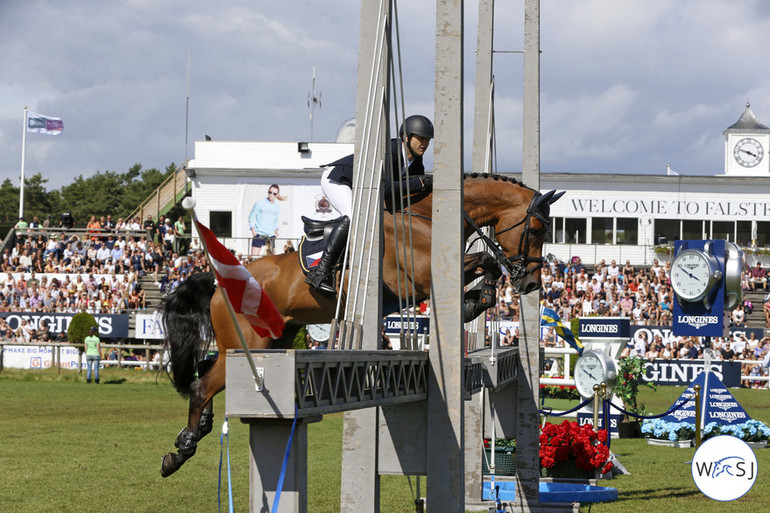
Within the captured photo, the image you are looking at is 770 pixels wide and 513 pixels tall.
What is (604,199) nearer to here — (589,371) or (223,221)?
(223,221)

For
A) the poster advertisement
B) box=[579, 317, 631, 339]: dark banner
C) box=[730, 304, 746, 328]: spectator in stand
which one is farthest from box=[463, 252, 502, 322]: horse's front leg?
the poster advertisement

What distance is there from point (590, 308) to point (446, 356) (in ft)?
88.4

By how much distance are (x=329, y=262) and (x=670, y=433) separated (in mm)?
9639

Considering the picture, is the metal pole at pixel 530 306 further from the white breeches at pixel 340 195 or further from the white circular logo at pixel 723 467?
the white breeches at pixel 340 195

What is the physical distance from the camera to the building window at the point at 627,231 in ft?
146

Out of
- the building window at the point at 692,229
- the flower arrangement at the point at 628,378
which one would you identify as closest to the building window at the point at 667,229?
the building window at the point at 692,229

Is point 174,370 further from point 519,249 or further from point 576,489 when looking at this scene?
point 576,489

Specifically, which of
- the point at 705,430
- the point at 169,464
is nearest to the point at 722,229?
the point at 705,430

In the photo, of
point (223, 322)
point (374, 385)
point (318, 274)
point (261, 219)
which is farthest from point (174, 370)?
point (261, 219)

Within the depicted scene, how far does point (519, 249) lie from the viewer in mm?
8812

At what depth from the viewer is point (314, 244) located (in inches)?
322

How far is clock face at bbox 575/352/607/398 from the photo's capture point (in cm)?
1594

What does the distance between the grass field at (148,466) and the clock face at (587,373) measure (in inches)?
40.7

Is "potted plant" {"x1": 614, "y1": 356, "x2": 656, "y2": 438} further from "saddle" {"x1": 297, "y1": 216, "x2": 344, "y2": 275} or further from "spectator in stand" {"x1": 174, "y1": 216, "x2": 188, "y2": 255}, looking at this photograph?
"spectator in stand" {"x1": 174, "y1": 216, "x2": 188, "y2": 255}
